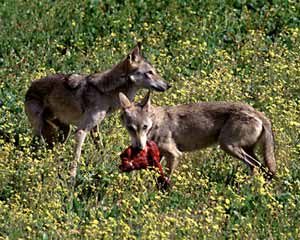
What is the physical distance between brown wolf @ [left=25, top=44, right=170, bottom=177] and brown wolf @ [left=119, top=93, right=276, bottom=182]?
0.93 metres

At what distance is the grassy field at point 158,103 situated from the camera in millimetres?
10617

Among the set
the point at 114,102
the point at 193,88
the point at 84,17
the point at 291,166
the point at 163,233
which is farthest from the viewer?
the point at 84,17

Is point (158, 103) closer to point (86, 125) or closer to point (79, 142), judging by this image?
point (86, 125)

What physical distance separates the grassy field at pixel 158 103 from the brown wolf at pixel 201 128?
0.64 ft

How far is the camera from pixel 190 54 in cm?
1747

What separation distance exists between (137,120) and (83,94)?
171 cm

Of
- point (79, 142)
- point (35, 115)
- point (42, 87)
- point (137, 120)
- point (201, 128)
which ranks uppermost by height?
point (137, 120)

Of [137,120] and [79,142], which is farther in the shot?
[79,142]

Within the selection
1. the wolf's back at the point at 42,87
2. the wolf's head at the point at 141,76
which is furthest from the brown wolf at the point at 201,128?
the wolf's back at the point at 42,87

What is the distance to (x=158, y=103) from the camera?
1452 centimetres

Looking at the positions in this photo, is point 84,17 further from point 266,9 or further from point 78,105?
point 78,105

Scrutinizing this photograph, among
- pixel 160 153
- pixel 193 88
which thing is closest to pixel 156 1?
pixel 193 88

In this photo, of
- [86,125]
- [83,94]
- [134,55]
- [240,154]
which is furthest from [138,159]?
[134,55]

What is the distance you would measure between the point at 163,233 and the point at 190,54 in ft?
25.7
